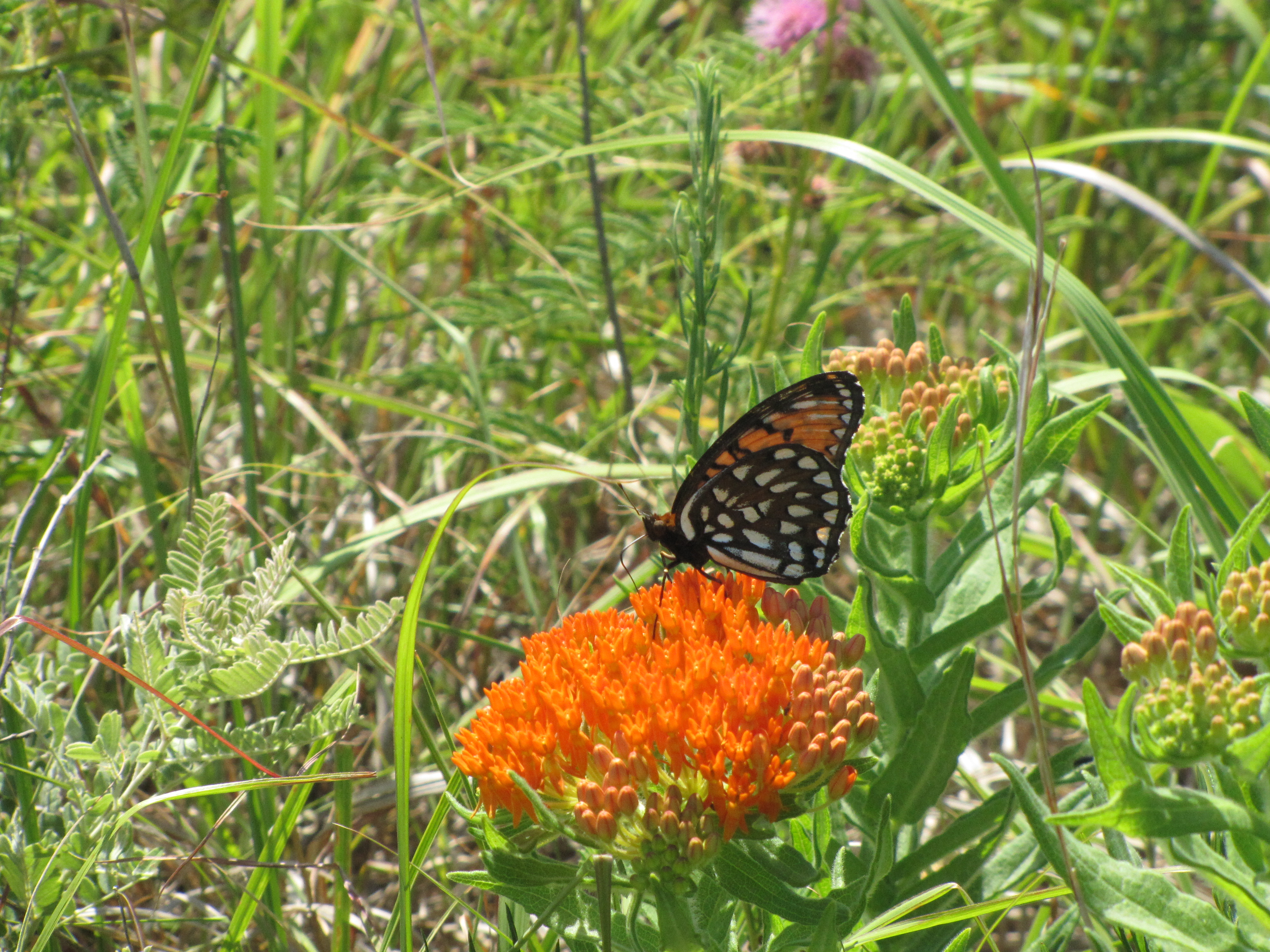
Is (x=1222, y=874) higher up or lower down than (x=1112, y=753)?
lower down

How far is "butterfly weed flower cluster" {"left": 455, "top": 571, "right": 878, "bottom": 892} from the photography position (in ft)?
6.47

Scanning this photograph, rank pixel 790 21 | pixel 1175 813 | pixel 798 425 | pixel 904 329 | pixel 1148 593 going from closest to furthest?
pixel 1175 813 < pixel 1148 593 < pixel 798 425 < pixel 904 329 < pixel 790 21

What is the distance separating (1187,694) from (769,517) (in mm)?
1303

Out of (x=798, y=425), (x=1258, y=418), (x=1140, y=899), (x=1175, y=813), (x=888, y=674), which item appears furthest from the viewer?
(x=798, y=425)

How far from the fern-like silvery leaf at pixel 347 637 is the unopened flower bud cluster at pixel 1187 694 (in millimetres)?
1380

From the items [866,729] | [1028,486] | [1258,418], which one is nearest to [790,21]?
[1028,486]

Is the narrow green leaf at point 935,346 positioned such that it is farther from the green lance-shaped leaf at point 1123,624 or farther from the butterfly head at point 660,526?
the green lance-shaped leaf at point 1123,624

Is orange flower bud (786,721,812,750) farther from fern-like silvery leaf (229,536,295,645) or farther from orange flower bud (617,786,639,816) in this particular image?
fern-like silvery leaf (229,536,295,645)

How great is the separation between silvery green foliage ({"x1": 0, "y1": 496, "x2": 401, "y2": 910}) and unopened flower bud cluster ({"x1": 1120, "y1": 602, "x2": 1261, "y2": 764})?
53.9 inches

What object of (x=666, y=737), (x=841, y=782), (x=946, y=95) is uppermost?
(x=946, y=95)

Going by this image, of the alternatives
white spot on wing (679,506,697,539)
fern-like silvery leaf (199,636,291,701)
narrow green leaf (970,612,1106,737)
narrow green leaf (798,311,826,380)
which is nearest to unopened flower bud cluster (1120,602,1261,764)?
narrow green leaf (970,612,1106,737)

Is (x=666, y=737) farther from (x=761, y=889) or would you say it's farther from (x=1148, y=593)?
(x=1148, y=593)

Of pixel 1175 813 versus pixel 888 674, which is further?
pixel 888 674

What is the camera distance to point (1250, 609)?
189cm
